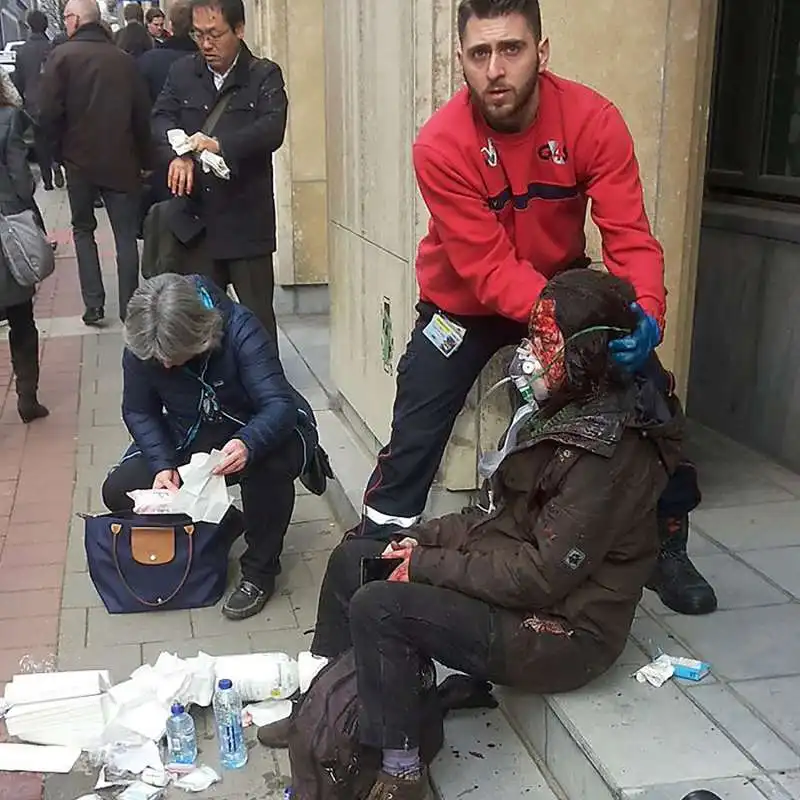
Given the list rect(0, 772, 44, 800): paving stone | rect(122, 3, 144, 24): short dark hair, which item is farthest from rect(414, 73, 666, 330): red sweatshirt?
rect(122, 3, 144, 24): short dark hair

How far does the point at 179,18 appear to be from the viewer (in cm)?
762

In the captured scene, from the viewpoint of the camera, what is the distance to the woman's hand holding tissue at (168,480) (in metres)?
3.70

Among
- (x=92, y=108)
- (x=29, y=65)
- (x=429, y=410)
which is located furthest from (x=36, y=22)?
(x=429, y=410)

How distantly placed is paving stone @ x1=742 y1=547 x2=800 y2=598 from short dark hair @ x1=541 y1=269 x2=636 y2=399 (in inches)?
49.0

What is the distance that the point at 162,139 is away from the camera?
5.42 m

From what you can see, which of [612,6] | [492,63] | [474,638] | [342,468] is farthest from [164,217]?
[474,638]

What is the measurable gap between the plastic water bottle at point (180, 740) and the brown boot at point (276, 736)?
19cm

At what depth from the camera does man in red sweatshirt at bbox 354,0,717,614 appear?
2.83m

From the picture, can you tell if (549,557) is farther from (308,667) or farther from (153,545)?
(153,545)

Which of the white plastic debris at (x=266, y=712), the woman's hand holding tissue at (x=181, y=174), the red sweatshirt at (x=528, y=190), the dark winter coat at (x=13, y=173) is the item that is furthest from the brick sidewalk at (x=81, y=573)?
the red sweatshirt at (x=528, y=190)

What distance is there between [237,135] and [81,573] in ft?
6.63

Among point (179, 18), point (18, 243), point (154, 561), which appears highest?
point (179, 18)

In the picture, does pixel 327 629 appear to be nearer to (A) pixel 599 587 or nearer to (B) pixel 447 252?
(A) pixel 599 587

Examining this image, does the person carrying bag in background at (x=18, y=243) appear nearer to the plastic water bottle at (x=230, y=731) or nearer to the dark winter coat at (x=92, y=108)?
the dark winter coat at (x=92, y=108)
